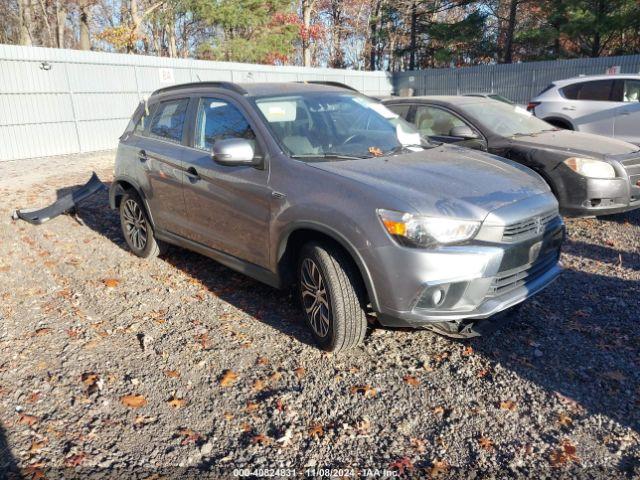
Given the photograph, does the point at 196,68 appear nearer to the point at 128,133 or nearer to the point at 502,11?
the point at 128,133

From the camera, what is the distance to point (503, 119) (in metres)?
6.88

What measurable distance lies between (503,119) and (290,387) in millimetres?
5103

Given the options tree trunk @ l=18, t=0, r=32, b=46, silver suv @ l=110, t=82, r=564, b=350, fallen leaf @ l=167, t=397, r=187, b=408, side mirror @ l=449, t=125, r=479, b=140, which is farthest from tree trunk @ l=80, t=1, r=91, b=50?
fallen leaf @ l=167, t=397, r=187, b=408

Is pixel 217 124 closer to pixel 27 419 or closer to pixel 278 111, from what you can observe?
pixel 278 111

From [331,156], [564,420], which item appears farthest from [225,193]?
[564,420]

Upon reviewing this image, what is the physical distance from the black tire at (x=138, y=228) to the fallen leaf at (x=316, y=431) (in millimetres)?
3129

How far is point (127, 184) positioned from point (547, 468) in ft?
15.6

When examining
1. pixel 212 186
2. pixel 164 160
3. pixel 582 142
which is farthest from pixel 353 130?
pixel 582 142

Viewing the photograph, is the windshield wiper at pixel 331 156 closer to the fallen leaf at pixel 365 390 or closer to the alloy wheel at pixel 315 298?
the alloy wheel at pixel 315 298

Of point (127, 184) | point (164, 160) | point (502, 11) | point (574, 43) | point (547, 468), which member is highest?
point (502, 11)

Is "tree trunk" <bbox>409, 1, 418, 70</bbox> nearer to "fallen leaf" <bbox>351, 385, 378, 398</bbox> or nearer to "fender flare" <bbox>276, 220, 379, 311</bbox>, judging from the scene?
"fender flare" <bbox>276, 220, 379, 311</bbox>

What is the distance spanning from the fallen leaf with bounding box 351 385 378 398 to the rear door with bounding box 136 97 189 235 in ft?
7.61

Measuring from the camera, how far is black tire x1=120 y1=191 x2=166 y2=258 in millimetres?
5371

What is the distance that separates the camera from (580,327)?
3.91m
